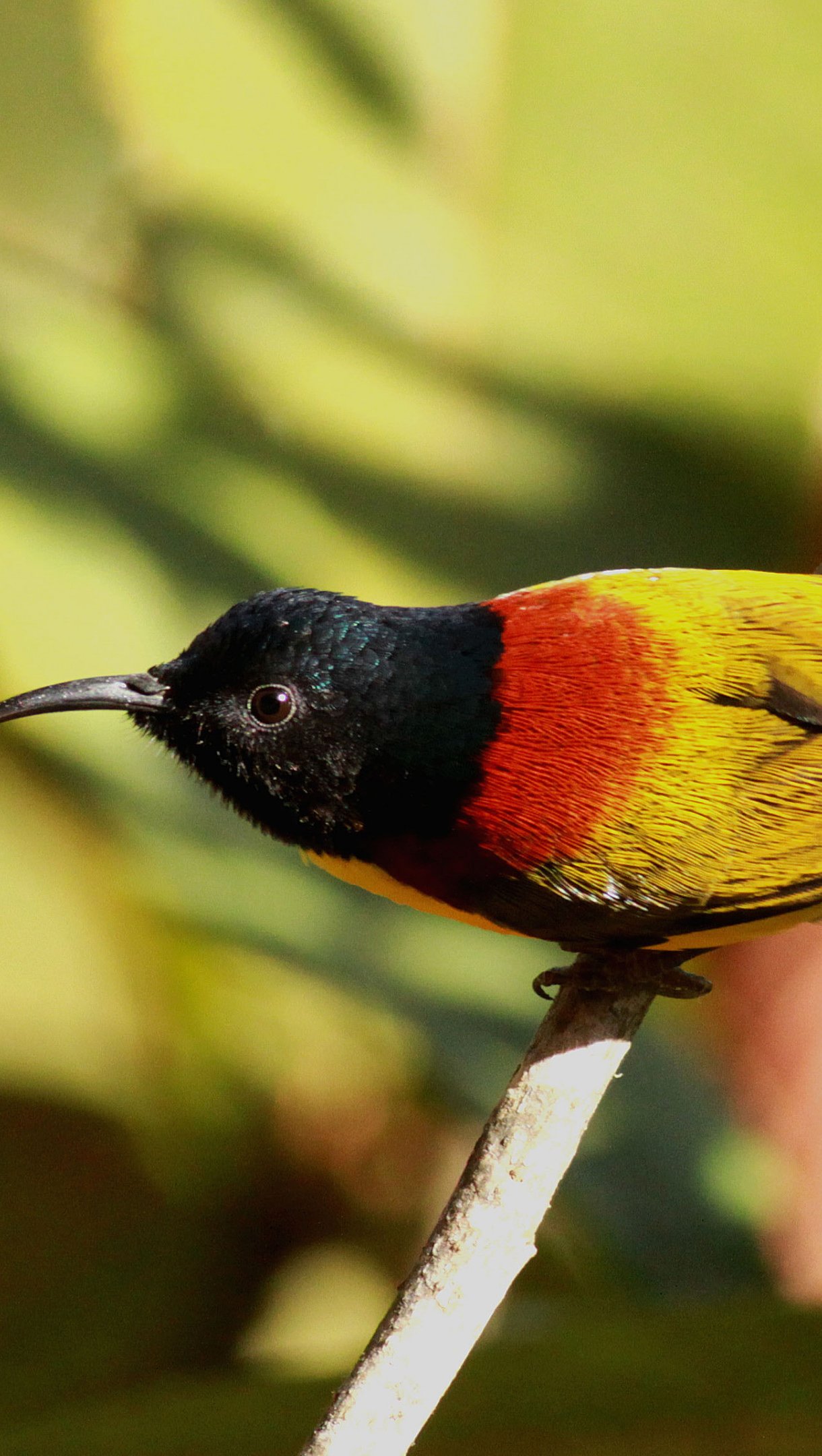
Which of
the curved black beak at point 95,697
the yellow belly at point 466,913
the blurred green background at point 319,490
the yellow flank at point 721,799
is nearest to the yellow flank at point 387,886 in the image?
the yellow belly at point 466,913

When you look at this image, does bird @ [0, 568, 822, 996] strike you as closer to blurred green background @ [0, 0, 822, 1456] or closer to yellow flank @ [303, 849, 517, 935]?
yellow flank @ [303, 849, 517, 935]

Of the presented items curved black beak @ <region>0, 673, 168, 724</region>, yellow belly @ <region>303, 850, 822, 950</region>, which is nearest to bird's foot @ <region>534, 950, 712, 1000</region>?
yellow belly @ <region>303, 850, 822, 950</region>

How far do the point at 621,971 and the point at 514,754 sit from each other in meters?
0.32

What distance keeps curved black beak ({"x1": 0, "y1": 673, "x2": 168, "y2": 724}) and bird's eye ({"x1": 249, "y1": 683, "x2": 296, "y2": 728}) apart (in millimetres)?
132

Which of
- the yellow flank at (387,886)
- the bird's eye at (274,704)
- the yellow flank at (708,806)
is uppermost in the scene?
the yellow flank at (708,806)

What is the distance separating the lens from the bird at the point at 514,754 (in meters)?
1.77

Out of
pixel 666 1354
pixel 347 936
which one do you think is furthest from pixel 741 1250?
pixel 347 936

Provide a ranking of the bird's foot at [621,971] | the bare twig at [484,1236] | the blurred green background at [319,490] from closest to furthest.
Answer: the bare twig at [484,1236]
the bird's foot at [621,971]
the blurred green background at [319,490]

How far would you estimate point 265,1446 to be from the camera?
1883mm

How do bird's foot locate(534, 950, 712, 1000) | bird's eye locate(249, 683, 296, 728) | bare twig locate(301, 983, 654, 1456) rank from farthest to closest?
bird's foot locate(534, 950, 712, 1000)
bird's eye locate(249, 683, 296, 728)
bare twig locate(301, 983, 654, 1456)

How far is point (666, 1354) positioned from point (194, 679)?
101 centimetres

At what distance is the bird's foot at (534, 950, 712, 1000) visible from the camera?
6.14 feet

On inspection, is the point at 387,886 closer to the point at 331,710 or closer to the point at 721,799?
the point at 331,710

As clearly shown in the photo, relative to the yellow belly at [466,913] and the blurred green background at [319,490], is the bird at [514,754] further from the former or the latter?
the blurred green background at [319,490]
